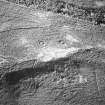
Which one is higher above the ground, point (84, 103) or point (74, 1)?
point (74, 1)

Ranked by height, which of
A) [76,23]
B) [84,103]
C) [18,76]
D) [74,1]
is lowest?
[84,103]

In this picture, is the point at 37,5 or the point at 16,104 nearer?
the point at 16,104

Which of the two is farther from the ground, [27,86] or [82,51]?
[82,51]

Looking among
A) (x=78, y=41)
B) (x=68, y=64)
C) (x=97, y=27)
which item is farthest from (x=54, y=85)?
(x=97, y=27)

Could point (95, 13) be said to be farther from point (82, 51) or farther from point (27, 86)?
point (27, 86)

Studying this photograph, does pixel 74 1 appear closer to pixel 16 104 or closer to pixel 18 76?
pixel 18 76

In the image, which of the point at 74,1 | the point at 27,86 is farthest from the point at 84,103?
the point at 74,1
